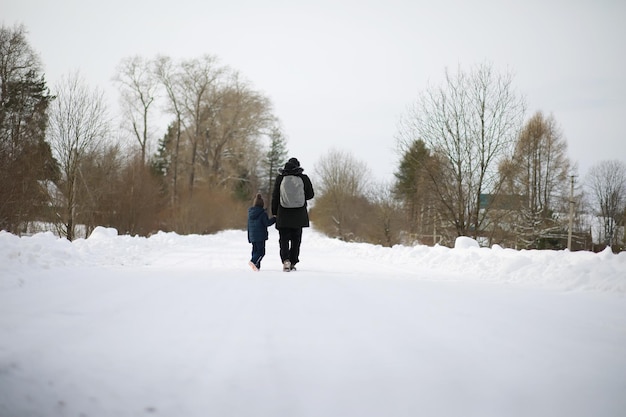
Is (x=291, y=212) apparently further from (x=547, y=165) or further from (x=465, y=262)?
(x=547, y=165)

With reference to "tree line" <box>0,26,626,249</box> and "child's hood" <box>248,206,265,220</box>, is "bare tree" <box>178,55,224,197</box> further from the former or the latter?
"child's hood" <box>248,206,265,220</box>

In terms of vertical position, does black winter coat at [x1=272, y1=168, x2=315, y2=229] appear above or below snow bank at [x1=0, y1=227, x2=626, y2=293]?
above

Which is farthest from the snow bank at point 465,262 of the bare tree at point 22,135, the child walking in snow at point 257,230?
the bare tree at point 22,135

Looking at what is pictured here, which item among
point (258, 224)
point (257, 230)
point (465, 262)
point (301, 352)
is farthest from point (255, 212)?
point (301, 352)

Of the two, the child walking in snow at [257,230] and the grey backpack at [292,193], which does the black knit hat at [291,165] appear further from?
the child walking in snow at [257,230]

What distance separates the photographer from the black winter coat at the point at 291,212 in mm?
7699

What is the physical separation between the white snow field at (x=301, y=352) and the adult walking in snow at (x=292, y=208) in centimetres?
303

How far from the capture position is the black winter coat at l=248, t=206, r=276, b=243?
8188mm

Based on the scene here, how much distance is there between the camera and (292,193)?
7770mm

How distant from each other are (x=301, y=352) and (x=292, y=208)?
5248mm

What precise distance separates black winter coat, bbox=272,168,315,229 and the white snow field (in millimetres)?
3018

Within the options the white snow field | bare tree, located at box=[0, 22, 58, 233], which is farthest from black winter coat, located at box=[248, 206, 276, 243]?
bare tree, located at box=[0, 22, 58, 233]

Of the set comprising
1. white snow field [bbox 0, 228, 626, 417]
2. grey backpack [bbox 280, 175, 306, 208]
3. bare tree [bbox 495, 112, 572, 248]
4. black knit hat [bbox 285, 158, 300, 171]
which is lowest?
white snow field [bbox 0, 228, 626, 417]

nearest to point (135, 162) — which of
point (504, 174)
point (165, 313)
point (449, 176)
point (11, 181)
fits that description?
point (11, 181)
